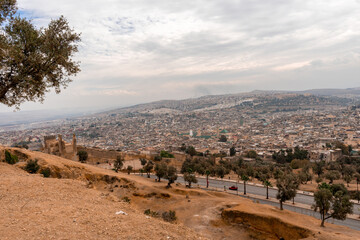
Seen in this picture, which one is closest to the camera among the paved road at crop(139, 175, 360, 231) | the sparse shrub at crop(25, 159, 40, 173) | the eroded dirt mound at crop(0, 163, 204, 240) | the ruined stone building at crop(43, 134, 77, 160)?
the eroded dirt mound at crop(0, 163, 204, 240)

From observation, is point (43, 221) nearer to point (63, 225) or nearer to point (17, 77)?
point (63, 225)

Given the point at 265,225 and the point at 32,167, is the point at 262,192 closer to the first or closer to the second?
the point at 265,225

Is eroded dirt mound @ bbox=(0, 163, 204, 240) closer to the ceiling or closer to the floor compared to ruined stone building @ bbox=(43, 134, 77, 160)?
closer to the ceiling

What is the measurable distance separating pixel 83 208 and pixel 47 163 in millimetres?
13065

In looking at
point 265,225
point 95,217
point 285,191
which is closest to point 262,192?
point 285,191

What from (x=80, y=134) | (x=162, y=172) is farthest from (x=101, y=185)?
(x=80, y=134)

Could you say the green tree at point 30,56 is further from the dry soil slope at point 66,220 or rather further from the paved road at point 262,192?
the paved road at point 262,192

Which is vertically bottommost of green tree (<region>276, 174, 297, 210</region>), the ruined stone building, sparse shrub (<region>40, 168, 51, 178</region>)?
green tree (<region>276, 174, 297, 210</region>)

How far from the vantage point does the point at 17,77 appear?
11867 millimetres

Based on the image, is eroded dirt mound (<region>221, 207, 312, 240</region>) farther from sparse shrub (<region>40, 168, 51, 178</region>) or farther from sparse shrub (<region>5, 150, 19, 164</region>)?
sparse shrub (<region>5, 150, 19, 164</region>)

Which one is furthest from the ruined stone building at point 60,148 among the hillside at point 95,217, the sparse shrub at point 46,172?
the sparse shrub at point 46,172

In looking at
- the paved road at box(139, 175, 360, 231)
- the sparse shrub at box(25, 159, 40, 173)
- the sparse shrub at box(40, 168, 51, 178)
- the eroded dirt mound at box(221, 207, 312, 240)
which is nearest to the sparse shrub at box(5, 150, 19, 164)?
the sparse shrub at box(25, 159, 40, 173)

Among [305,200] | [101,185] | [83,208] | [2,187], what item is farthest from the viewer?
[305,200]

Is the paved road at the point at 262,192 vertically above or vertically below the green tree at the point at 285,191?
below
